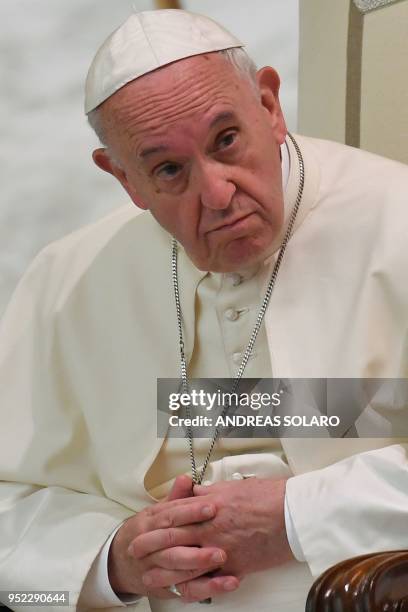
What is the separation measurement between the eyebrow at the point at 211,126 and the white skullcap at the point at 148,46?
6.9 inches

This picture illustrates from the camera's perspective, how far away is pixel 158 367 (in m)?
3.03

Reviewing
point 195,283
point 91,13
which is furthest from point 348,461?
point 91,13

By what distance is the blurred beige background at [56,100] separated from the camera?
4848 mm

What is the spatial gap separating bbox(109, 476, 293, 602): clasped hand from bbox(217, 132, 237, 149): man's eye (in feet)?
2.56

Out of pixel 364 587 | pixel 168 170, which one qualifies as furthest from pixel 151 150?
pixel 364 587

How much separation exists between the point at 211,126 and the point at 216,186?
136 mm

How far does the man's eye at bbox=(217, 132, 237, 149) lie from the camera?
2.63 m

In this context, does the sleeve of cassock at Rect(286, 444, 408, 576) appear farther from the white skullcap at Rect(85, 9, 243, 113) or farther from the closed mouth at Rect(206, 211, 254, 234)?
the white skullcap at Rect(85, 9, 243, 113)

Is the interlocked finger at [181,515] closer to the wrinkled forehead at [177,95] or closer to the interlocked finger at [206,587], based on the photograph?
the interlocked finger at [206,587]

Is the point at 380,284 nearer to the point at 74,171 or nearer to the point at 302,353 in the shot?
the point at 302,353

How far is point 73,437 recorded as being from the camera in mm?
3135

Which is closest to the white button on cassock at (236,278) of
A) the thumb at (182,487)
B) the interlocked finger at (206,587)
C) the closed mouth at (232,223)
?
the closed mouth at (232,223)

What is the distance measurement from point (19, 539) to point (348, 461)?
922 mm

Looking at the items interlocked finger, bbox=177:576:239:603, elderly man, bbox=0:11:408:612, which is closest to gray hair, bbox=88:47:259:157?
elderly man, bbox=0:11:408:612
